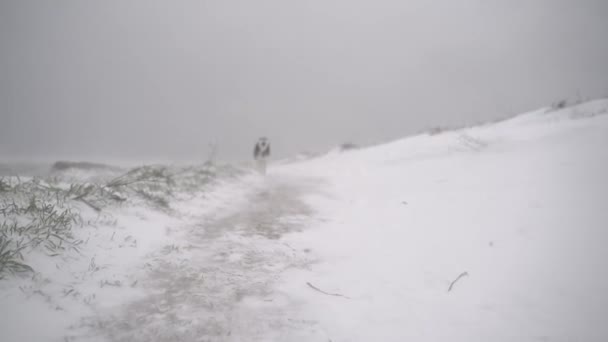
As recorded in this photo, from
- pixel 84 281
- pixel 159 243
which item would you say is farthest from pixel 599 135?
pixel 84 281

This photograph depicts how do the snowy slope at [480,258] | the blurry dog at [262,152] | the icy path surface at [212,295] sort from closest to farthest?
the icy path surface at [212,295] → the snowy slope at [480,258] → the blurry dog at [262,152]

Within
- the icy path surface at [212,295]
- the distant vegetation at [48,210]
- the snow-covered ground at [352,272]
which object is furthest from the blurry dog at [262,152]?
the icy path surface at [212,295]

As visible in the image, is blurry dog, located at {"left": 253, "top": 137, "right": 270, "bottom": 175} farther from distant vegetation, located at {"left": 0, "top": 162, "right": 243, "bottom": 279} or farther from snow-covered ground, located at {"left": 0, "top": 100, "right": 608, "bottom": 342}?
distant vegetation, located at {"left": 0, "top": 162, "right": 243, "bottom": 279}

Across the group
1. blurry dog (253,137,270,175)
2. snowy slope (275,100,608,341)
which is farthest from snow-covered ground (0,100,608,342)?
blurry dog (253,137,270,175)

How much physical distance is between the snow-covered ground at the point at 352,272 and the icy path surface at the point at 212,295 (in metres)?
0.01

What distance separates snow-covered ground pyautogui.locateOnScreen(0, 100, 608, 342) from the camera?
1.86m

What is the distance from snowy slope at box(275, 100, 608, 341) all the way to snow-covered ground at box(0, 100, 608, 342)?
0.01m

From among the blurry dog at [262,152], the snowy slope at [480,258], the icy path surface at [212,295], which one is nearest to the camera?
the icy path surface at [212,295]

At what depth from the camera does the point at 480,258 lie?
9.59 ft

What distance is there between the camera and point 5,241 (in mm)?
2045

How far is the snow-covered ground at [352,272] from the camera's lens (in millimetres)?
1863

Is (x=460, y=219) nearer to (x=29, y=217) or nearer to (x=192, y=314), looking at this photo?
(x=192, y=314)

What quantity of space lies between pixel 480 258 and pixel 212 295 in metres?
2.85

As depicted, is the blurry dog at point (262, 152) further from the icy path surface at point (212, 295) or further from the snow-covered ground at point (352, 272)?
the icy path surface at point (212, 295)
